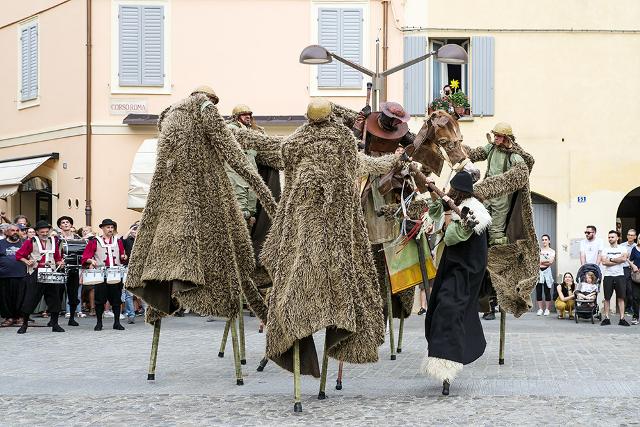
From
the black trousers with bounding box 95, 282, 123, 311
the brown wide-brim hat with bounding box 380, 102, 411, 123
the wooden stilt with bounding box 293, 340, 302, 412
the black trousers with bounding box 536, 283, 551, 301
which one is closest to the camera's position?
the wooden stilt with bounding box 293, 340, 302, 412

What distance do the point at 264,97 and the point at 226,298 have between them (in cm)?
1481

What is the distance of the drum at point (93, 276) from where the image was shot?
53.6ft

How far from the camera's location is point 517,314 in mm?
10242

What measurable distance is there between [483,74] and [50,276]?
428 inches

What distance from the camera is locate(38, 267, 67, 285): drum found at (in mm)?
16125

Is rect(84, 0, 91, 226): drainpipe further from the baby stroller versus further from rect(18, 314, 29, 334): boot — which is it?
the baby stroller

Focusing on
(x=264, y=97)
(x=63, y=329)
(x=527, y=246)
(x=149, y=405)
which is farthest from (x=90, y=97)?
(x=149, y=405)

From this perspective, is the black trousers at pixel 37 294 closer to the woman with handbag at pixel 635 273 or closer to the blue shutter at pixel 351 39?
the blue shutter at pixel 351 39

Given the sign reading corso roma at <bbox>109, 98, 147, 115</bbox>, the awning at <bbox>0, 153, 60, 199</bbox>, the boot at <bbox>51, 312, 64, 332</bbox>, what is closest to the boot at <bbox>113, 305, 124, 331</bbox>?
the boot at <bbox>51, 312, 64, 332</bbox>

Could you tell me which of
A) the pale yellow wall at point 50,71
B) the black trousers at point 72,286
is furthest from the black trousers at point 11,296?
the pale yellow wall at point 50,71

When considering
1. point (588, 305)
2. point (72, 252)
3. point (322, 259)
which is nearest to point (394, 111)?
point (322, 259)

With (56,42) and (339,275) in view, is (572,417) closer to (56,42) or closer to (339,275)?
(339,275)

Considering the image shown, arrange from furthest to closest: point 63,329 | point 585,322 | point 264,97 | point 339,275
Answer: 1. point 264,97
2. point 585,322
3. point 63,329
4. point 339,275

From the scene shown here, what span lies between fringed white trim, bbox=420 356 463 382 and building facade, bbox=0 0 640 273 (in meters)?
14.6
